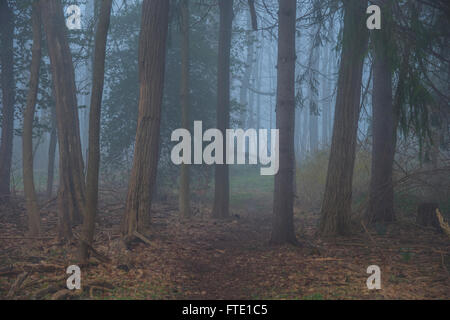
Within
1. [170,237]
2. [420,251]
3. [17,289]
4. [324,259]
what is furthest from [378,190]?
[17,289]

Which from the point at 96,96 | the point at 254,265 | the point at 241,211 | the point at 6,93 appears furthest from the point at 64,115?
the point at 241,211

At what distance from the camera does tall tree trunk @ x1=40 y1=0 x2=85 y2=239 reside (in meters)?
8.59

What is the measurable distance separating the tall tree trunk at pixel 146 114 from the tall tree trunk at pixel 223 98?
377cm

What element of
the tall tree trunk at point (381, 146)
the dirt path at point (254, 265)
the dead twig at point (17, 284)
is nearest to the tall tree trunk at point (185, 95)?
the dirt path at point (254, 265)

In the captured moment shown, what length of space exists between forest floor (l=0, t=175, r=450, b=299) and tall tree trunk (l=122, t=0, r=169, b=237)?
0.60 meters

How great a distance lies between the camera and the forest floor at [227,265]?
5.21 metres

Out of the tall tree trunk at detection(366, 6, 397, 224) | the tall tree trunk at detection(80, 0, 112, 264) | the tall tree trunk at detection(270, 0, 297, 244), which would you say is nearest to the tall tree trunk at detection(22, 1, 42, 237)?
the tall tree trunk at detection(80, 0, 112, 264)

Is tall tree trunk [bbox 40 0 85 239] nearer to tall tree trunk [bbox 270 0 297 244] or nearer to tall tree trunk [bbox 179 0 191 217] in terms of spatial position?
tall tree trunk [bbox 179 0 191 217]

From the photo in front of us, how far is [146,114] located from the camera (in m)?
8.34

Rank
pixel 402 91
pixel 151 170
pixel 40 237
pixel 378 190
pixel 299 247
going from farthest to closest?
pixel 378 190 → pixel 151 170 → pixel 299 247 → pixel 40 237 → pixel 402 91
